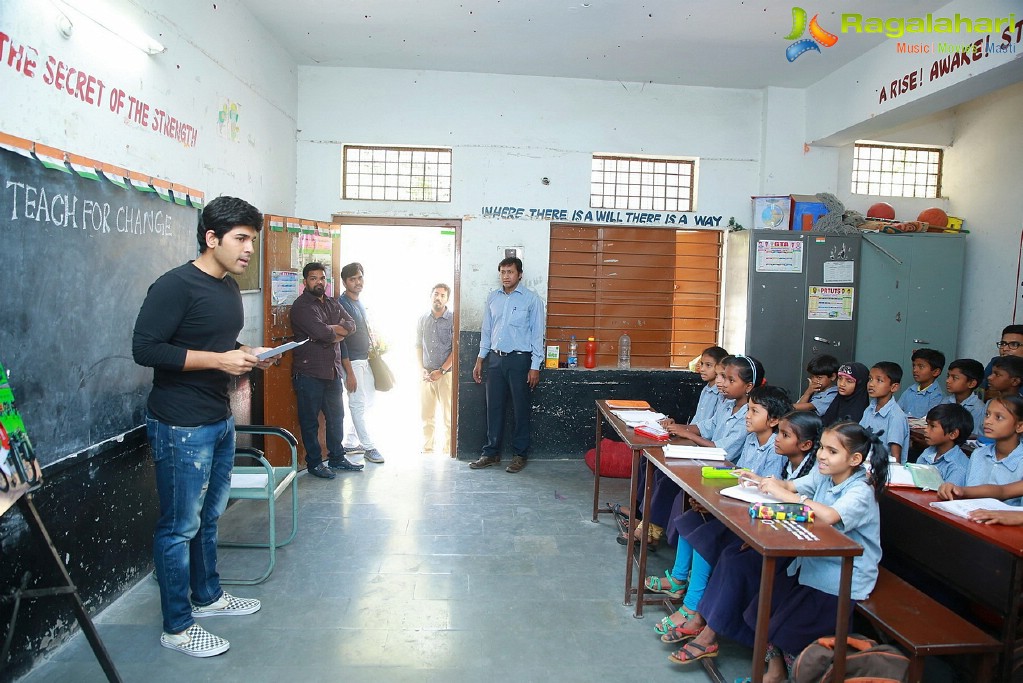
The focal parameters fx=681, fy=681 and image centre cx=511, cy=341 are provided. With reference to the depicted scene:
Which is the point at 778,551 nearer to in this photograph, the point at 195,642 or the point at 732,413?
the point at 732,413

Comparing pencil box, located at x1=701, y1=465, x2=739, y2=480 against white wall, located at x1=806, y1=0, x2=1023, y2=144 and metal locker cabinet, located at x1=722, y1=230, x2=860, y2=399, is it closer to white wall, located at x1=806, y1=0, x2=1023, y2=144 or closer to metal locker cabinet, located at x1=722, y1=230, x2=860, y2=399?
white wall, located at x1=806, y1=0, x2=1023, y2=144

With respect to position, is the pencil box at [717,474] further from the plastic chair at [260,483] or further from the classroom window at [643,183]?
the classroom window at [643,183]

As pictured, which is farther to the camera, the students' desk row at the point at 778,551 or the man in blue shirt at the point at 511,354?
the man in blue shirt at the point at 511,354

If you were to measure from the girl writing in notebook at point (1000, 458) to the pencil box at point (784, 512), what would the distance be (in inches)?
44.0

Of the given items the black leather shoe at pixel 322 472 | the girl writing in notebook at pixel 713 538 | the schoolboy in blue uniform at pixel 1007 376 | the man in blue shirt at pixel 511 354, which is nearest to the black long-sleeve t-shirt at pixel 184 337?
the girl writing in notebook at pixel 713 538

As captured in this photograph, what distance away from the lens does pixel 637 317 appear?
243 inches

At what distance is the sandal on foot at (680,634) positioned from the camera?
278 cm

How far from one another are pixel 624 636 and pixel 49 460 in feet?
7.93

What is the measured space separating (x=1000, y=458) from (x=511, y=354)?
3413 millimetres

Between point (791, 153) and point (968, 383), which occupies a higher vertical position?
point (791, 153)

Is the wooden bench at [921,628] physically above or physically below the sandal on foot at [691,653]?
Result: above

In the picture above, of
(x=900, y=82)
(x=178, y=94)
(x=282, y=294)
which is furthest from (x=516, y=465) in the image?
(x=900, y=82)

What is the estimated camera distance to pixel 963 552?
2.64m

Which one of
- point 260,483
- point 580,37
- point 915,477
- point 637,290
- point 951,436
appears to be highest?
point 580,37
